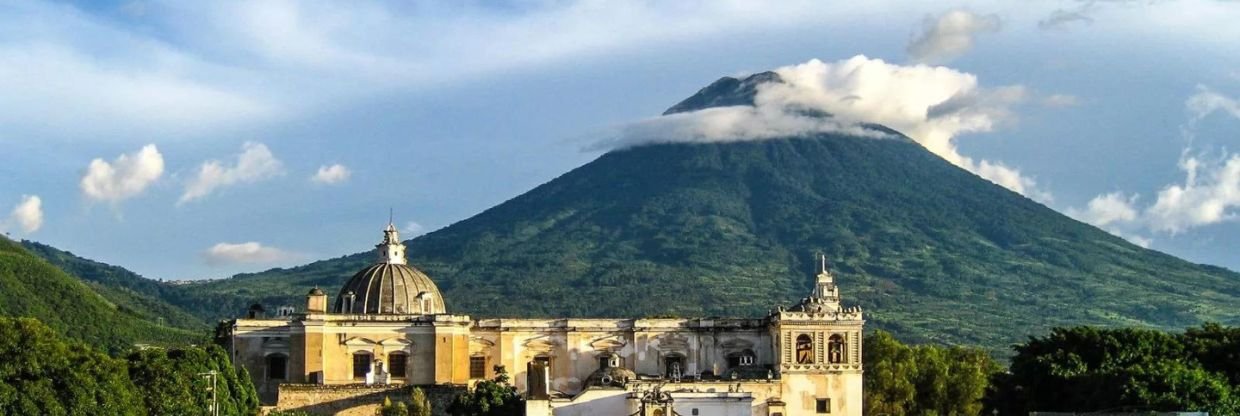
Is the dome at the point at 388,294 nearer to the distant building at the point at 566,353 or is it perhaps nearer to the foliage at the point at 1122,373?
the distant building at the point at 566,353

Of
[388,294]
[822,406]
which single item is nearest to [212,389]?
[388,294]

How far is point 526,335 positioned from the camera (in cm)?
7319

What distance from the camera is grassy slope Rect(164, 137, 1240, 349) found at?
143m

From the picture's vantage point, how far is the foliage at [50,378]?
51.6 m

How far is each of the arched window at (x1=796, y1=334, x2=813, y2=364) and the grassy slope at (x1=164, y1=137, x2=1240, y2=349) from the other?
61204mm

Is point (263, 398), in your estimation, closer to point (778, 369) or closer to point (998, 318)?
point (778, 369)

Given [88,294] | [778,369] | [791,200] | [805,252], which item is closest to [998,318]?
[805,252]

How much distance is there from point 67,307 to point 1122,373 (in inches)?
3119

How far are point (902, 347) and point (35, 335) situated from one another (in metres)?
36.0

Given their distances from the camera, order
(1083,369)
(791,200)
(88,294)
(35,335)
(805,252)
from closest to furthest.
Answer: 1. (35,335)
2. (1083,369)
3. (88,294)
4. (805,252)
5. (791,200)

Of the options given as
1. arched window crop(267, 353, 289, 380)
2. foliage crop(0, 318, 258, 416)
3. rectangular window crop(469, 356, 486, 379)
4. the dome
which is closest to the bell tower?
rectangular window crop(469, 356, 486, 379)

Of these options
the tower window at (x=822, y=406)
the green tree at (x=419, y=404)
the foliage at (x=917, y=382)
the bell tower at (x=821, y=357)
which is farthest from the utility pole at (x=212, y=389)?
the foliage at (x=917, y=382)

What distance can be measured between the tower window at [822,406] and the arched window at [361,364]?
16783 mm

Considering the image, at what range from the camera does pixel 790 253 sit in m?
155
